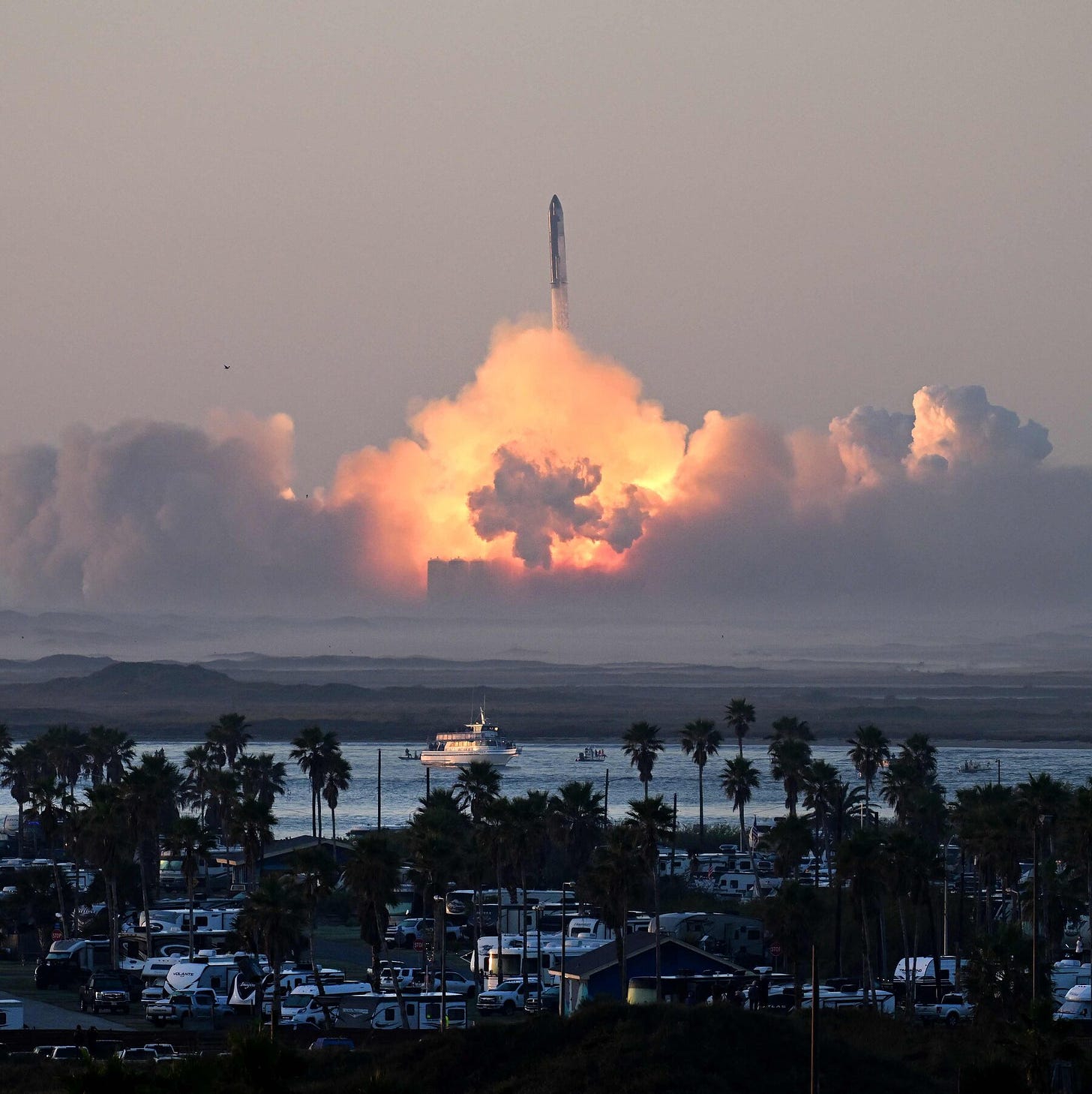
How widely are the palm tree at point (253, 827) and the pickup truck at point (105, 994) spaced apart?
35.4 feet

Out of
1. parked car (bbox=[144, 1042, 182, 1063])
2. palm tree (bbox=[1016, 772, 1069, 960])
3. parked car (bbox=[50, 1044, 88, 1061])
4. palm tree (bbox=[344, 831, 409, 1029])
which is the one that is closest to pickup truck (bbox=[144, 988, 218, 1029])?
palm tree (bbox=[344, 831, 409, 1029])

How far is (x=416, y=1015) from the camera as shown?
75.7 meters

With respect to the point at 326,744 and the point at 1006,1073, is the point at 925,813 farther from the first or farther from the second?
the point at 1006,1073

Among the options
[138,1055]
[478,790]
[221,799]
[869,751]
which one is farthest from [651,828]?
[869,751]

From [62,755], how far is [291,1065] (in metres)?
112

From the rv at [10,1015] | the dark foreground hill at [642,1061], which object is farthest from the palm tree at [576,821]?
the dark foreground hill at [642,1061]

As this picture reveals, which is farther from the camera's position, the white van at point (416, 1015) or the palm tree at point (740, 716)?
the palm tree at point (740, 716)

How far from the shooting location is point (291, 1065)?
4369 cm

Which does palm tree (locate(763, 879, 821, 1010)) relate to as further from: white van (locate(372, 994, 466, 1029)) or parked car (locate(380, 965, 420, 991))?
parked car (locate(380, 965, 420, 991))

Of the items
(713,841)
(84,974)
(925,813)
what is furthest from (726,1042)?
(713,841)

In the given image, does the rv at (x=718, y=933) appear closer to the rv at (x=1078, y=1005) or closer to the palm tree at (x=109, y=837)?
the rv at (x=1078, y=1005)

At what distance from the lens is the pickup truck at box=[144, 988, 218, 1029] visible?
79.4 m

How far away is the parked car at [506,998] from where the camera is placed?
82.4m

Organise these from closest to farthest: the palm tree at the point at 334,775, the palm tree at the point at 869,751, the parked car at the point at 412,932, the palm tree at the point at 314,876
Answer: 1. the palm tree at the point at 314,876
2. the parked car at the point at 412,932
3. the palm tree at the point at 334,775
4. the palm tree at the point at 869,751
